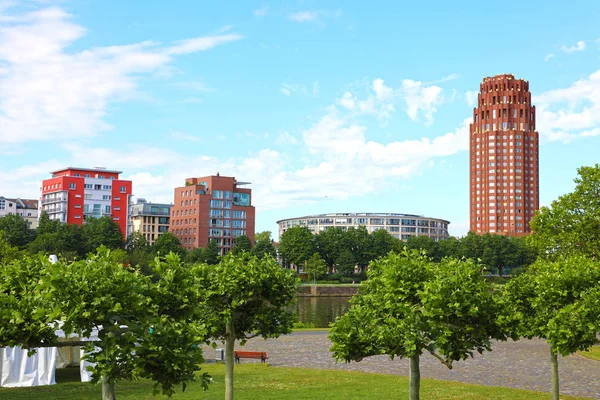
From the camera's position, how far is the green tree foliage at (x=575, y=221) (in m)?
51.6

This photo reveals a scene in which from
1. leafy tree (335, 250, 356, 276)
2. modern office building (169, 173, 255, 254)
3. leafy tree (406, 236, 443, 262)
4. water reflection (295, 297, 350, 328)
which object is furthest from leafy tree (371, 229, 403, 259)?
water reflection (295, 297, 350, 328)

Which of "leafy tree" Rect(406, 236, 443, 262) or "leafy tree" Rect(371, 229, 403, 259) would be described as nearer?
"leafy tree" Rect(371, 229, 403, 259)

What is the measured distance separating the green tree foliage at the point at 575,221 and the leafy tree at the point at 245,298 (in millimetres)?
32434

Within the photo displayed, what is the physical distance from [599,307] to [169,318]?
1544cm

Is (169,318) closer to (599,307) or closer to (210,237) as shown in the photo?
(599,307)

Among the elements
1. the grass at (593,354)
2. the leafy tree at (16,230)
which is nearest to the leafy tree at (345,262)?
the leafy tree at (16,230)

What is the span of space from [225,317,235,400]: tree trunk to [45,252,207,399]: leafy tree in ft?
27.3

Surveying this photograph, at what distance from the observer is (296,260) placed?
162 m

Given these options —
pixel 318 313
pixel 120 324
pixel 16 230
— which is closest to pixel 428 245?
pixel 318 313

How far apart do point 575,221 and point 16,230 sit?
382 ft

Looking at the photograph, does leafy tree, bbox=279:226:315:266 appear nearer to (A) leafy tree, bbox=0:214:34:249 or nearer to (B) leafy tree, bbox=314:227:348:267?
(B) leafy tree, bbox=314:227:348:267

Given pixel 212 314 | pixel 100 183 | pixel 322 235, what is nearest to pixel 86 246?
pixel 100 183

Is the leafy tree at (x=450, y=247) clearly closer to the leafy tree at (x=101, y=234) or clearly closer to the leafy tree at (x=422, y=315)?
the leafy tree at (x=101, y=234)

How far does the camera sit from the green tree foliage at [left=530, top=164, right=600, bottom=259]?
5159 centimetres
